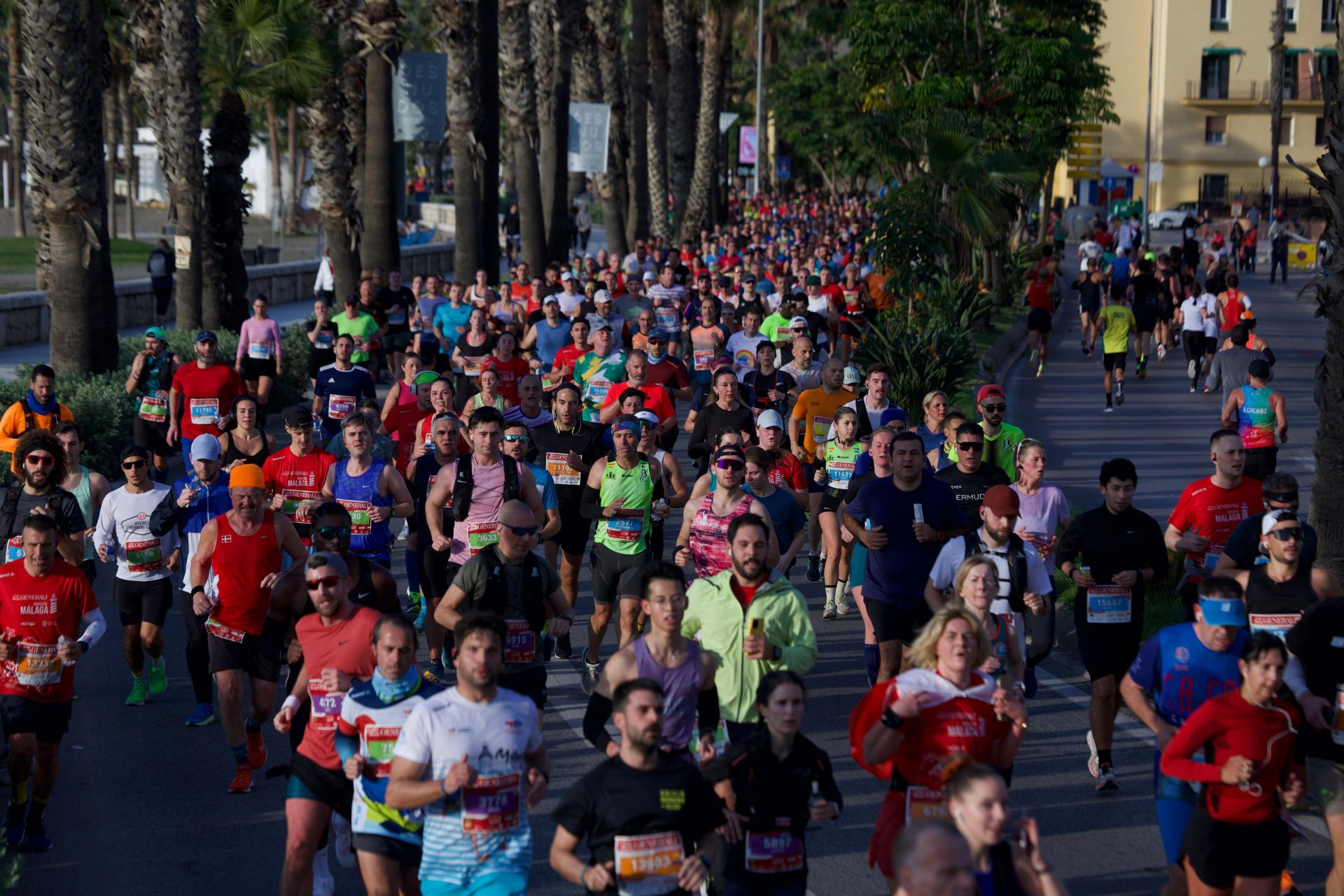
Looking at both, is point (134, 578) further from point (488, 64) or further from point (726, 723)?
point (488, 64)

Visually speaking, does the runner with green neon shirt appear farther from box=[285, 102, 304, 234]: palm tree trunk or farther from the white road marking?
box=[285, 102, 304, 234]: palm tree trunk

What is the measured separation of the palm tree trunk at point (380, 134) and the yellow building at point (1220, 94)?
6317 cm

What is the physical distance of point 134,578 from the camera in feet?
→ 33.0

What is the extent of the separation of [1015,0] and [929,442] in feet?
79.2

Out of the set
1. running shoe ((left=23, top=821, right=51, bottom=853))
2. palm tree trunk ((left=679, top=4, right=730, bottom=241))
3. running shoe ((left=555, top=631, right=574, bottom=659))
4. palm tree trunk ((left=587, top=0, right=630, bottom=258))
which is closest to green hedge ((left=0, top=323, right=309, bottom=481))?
running shoe ((left=555, top=631, right=574, bottom=659))

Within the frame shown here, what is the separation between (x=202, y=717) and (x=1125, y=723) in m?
5.40

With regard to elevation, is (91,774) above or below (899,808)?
below

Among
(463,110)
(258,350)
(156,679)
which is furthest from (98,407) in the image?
Result: (463,110)

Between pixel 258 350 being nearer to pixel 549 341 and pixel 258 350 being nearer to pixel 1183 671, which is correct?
pixel 549 341

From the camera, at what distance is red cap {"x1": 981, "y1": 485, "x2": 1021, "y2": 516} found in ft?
28.3

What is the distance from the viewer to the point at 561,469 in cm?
1205

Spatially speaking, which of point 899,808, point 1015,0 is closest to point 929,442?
point 899,808

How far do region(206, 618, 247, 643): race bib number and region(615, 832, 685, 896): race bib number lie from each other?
144 inches

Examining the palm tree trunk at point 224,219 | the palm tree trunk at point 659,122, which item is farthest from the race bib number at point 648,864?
the palm tree trunk at point 659,122
